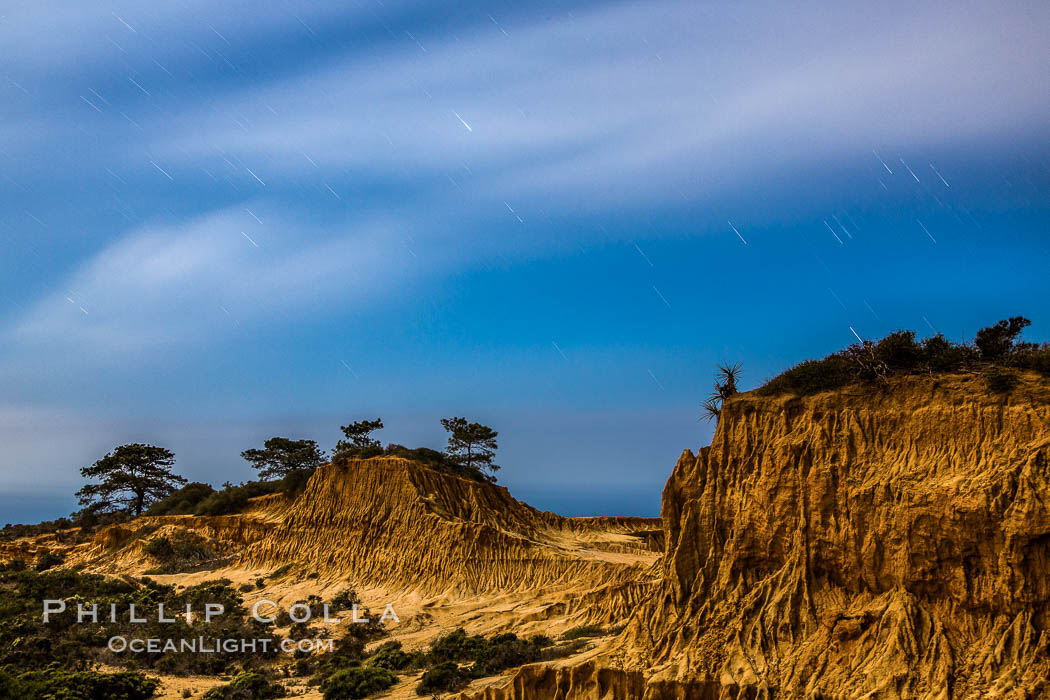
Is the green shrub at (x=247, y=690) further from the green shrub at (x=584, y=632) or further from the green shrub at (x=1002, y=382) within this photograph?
the green shrub at (x=1002, y=382)

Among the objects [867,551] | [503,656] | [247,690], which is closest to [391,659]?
[247,690]

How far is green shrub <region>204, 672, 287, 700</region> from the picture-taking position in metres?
24.8

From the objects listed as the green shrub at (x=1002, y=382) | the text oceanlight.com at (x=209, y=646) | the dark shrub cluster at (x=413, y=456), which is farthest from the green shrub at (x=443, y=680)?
the dark shrub cluster at (x=413, y=456)

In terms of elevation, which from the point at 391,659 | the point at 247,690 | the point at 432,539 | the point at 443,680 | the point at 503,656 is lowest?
the point at 247,690

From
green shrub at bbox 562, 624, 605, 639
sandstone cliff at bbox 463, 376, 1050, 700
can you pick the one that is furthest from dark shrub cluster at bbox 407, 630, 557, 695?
sandstone cliff at bbox 463, 376, 1050, 700

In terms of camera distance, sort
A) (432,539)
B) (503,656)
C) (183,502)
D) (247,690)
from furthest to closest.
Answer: (183,502) → (432,539) → (247,690) → (503,656)

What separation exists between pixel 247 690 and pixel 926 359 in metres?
22.8

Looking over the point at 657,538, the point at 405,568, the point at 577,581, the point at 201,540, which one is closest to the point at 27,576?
the point at 201,540

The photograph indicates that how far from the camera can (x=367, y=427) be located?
5872 cm

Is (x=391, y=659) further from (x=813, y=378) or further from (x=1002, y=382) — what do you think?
(x=1002, y=382)

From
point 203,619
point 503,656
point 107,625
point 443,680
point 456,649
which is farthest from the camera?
point 203,619

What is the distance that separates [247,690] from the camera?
25172 millimetres

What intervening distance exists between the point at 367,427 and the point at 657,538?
78.6 feet

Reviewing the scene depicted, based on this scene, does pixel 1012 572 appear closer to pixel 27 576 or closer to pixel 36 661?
pixel 36 661
